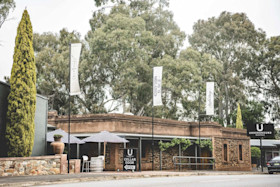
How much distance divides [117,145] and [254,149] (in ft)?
77.6

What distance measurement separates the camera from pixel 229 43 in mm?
54688

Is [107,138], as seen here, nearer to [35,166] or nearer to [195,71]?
[35,166]

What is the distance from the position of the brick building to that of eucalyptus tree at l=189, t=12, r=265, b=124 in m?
17.7

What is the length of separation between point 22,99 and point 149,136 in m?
10.2

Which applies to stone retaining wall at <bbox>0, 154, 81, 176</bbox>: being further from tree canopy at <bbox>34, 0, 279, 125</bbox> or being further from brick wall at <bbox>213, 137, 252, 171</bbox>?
tree canopy at <bbox>34, 0, 279, 125</bbox>

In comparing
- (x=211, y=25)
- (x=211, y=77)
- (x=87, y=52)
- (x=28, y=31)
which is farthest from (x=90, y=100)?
(x=28, y=31)

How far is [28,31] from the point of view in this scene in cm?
2012

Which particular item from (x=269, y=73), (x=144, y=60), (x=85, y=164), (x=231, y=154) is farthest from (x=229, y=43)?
(x=85, y=164)

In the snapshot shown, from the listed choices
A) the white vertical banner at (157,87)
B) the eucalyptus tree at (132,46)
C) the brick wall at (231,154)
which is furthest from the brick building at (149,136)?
the eucalyptus tree at (132,46)

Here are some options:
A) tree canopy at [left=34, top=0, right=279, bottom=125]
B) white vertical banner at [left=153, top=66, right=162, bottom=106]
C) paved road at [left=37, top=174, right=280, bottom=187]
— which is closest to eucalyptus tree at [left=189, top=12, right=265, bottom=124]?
tree canopy at [left=34, top=0, right=279, bottom=125]

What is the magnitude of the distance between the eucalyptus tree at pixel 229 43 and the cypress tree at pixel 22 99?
36879 millimetres

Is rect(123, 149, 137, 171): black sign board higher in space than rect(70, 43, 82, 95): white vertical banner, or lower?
lower

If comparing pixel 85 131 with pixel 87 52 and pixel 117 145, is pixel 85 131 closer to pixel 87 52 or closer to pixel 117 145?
pixel 117 145

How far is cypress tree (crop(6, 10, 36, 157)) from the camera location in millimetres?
18531
